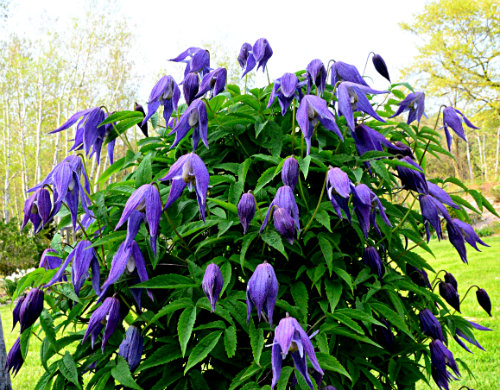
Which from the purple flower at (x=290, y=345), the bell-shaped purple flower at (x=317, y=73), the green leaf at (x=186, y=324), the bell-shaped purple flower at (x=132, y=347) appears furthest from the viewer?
the bell-shaped purple flower at (x=317, y=73)

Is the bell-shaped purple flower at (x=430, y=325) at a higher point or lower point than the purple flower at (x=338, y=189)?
lower

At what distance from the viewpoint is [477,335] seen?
4.55 metres

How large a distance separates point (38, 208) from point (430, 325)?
1179 millimetres

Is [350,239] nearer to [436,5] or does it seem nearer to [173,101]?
[173,101]

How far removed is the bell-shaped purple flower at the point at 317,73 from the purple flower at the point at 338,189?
289 mm

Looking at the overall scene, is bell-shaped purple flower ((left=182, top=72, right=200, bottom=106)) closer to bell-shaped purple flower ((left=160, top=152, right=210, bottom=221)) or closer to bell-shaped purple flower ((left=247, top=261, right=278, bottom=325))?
bell-shaped purple flower ((left=160, top=152, right=210, bottom=221))

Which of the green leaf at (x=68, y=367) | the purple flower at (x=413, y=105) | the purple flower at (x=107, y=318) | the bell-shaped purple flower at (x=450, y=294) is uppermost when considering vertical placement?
the purple flower at (x=413, y=105)

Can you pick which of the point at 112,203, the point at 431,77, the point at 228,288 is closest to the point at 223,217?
the point at 228,288

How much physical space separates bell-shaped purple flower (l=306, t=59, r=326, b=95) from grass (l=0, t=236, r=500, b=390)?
552 mm

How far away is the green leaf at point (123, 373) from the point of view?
1.07 meters

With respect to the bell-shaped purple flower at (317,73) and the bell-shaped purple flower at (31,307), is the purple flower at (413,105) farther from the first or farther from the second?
the bell-shaped purple flower at (31,307)

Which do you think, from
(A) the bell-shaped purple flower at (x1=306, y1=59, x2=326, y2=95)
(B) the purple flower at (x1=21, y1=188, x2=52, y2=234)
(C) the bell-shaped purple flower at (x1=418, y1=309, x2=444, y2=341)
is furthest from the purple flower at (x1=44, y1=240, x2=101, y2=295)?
(C) the bell-shaped purple flower at (x1=418, y1=309, x2=444, y2=341)

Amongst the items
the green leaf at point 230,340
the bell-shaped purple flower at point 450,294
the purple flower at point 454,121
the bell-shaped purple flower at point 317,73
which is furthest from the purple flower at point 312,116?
the bell-shaped purple flower at point 450,294

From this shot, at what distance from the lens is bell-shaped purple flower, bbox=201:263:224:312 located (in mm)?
986
